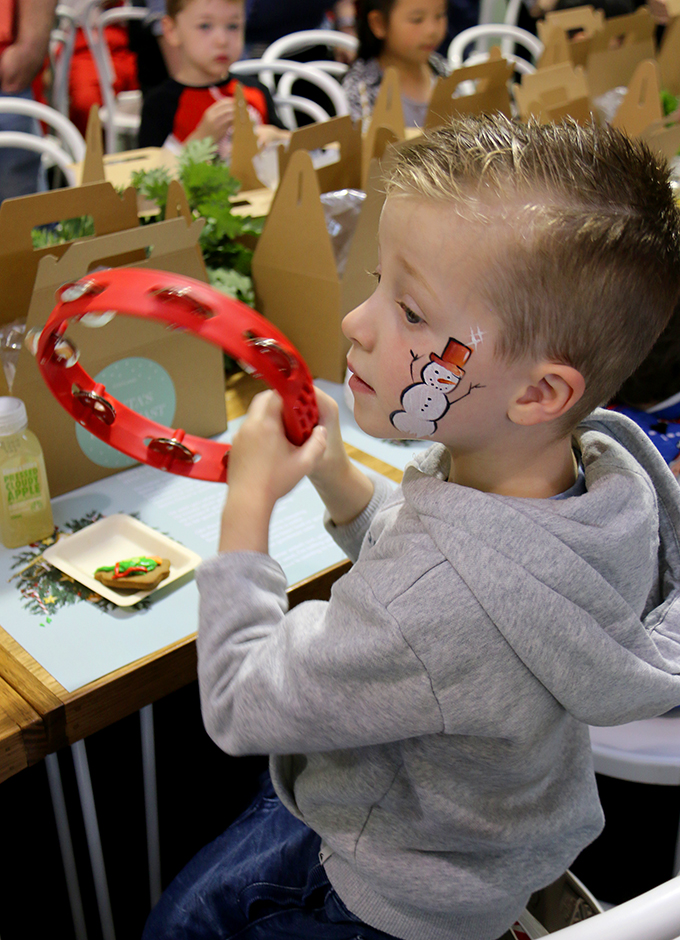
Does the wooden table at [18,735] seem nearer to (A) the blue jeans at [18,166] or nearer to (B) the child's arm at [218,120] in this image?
(B) the child's arm at [218,120]

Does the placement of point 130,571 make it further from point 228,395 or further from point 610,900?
point 610,900

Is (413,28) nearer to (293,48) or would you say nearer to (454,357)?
Answer: (293,48)

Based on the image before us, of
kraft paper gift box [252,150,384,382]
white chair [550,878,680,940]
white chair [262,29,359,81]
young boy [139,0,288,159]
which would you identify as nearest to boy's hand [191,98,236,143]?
young boy [139,0,288,159]

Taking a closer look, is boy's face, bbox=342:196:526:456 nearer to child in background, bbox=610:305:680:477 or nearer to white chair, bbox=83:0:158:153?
child in background, bbox=610:305:680:477

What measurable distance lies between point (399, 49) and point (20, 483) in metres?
2.61

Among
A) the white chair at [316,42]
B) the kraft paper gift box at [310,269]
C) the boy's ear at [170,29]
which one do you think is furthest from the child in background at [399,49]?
the kraft paper gift box at [310,269]

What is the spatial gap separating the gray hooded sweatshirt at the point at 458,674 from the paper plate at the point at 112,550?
0.27 m

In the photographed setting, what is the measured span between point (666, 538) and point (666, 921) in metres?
0.35

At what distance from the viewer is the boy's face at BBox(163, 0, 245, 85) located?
2.69 metres

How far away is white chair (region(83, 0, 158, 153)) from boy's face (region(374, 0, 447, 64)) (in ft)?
3.41

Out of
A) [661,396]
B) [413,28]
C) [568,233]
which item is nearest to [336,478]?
[568,233]

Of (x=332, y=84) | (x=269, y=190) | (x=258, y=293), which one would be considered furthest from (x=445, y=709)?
(x=332, y=84)

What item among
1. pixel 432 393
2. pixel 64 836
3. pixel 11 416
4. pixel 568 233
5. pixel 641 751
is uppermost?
pixel 568 233

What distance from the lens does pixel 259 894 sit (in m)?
0.85
